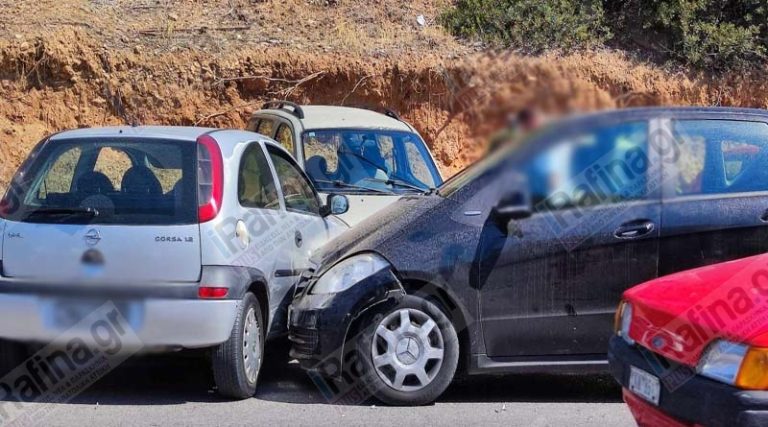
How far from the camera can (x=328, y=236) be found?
25.4ft

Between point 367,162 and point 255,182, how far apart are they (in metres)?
3.04

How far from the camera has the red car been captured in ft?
13.6

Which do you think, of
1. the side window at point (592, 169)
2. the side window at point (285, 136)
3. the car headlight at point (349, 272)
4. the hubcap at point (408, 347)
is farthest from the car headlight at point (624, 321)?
the side window at point (285, 136)

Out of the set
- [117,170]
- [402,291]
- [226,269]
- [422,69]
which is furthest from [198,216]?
[422,69]

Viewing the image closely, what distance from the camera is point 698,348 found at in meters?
4.36

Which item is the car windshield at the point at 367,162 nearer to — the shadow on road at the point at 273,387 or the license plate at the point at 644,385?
the shadow on road at the point at 273,387

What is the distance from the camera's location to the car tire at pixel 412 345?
5.95m

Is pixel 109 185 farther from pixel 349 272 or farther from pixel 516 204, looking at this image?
pixel 516 204

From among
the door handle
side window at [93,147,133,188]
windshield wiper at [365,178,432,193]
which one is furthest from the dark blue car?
windshield wiper at [365,178,432,193]

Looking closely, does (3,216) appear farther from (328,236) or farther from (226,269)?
(328,236)

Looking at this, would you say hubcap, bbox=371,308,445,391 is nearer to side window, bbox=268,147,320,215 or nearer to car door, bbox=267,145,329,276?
car door, bbox=267,145,329,276

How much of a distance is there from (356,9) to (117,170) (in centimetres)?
1202

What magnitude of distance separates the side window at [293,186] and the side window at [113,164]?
3.92ft

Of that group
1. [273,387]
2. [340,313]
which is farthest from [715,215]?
[273,387]
